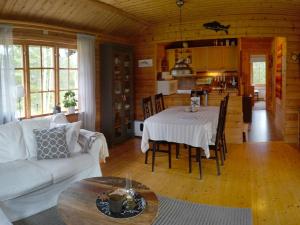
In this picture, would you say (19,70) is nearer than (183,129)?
No

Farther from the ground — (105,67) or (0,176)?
(105,67)

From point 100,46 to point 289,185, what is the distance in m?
4.35

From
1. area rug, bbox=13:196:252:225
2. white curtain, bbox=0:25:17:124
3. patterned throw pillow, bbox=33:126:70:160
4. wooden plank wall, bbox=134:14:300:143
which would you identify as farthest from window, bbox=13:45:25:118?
wooden plank wall, bbox=134:14:300:143

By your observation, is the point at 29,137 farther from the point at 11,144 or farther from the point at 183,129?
the point at 183,129

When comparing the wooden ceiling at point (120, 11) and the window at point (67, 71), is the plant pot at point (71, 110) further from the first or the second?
the wooden ceiling at point (120, 11)

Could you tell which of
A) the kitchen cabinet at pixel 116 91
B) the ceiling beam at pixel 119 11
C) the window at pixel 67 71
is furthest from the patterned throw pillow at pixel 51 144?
the kitchen cabinet at pixel 116 91

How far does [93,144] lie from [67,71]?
2269 millimetres

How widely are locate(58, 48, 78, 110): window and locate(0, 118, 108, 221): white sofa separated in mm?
1694

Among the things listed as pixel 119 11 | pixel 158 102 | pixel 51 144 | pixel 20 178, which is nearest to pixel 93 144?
pixel 51 144

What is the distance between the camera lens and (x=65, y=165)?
3553mm

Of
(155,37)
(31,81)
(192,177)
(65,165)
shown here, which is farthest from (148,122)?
Answer: (155,37)

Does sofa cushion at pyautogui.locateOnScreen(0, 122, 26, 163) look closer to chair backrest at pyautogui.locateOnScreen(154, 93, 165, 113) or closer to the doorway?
chair backrest at pyautogui.locateOnScreen(154, 93, 165, 113)

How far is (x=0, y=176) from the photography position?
3.05 metres

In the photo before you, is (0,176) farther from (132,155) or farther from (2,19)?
(132,155)
